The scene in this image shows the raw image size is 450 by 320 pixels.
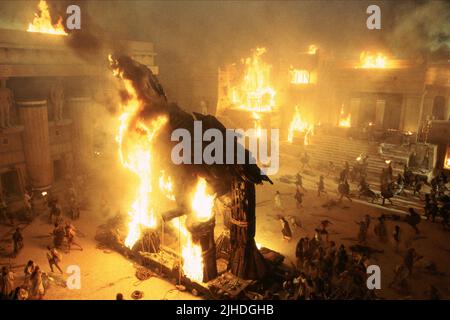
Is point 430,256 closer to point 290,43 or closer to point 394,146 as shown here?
point 394,146

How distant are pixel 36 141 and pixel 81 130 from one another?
4.01 metres

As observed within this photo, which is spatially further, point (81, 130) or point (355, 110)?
point (355, 110)

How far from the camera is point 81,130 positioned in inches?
1061

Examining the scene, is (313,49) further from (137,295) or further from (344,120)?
(137,295)

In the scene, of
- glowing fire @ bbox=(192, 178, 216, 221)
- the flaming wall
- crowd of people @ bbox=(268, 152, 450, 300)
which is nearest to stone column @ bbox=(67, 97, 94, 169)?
the flaming wall

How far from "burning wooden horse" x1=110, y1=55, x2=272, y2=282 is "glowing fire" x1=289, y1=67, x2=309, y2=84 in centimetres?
2637

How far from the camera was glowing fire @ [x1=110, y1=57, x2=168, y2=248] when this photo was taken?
14992mm

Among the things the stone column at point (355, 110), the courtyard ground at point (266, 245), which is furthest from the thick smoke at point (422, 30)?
the courtyard ground at point (266, 245)

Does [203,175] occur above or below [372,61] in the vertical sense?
below

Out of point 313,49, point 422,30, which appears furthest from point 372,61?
point 422,30

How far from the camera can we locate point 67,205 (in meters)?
22.9

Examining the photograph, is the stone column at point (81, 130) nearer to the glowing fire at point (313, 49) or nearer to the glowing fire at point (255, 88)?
the glowing fire at point (255, 88)
